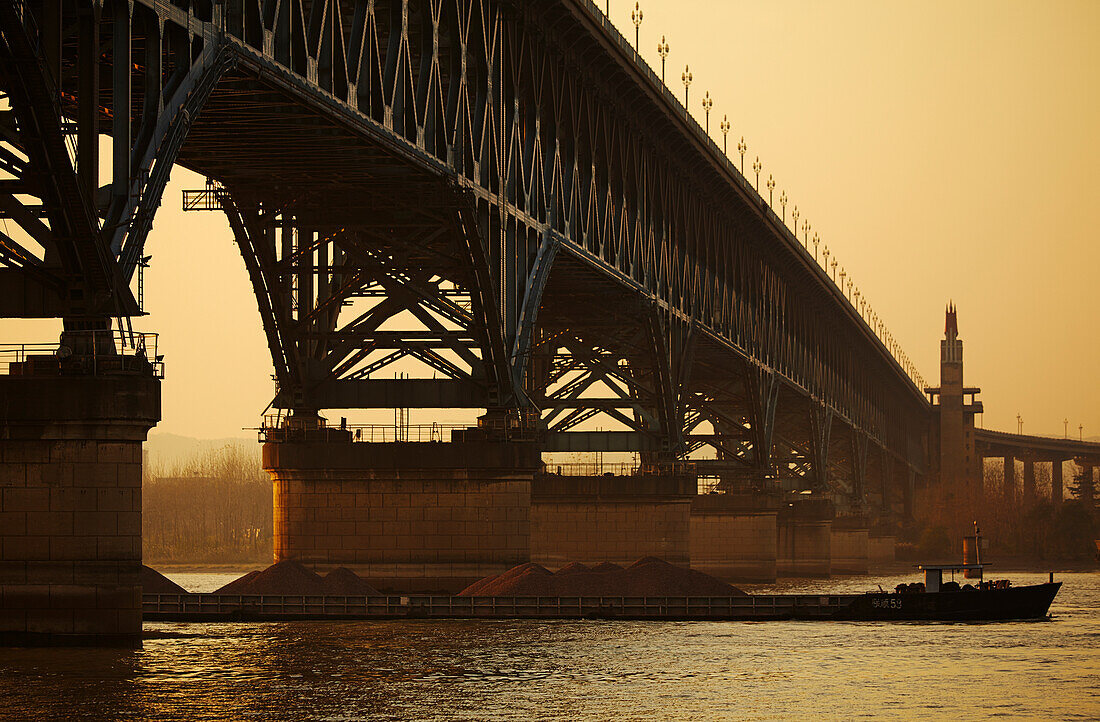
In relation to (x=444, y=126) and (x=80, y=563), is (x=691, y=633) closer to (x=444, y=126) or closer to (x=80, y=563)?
(x=444, y=126)

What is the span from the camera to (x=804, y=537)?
5950 inches

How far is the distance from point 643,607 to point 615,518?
22910 mm

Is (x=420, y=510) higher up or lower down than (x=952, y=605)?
higher up

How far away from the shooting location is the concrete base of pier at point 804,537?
150125 mm

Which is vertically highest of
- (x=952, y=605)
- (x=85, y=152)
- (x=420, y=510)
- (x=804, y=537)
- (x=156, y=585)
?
(x=85, y=152)

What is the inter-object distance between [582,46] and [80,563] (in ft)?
129

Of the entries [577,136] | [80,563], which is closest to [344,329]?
[577,136]

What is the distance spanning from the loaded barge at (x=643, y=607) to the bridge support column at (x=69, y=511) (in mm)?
23699

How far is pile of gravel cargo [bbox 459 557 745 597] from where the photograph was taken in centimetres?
6291

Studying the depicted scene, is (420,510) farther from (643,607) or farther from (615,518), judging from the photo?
(615,518)

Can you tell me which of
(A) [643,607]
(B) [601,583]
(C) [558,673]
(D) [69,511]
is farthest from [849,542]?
(D) [69,511]

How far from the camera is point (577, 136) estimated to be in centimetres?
7256

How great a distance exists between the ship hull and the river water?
4.88m

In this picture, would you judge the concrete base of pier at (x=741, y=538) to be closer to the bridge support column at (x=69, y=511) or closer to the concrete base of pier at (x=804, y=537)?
the concrete base of pier at (x=804, y=537)
